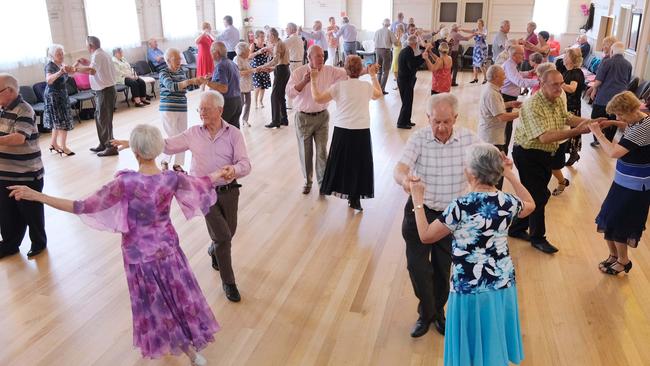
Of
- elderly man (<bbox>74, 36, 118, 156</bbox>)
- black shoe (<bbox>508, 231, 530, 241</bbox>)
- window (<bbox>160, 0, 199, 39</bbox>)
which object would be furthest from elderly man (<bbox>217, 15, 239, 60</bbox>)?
black shoe (<bbox>508, 231, 530, 241</bbox>)

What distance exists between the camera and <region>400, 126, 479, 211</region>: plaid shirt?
2965mm

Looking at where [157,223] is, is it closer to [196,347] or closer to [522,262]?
[196,347]

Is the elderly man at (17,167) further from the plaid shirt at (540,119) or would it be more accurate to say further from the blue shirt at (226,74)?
the plaid shirt at (540,119)

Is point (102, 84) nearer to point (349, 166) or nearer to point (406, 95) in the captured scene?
point (349, 166)

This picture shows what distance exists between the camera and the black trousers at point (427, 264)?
122 inches

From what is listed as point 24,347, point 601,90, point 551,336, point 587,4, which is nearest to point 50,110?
point 24,347

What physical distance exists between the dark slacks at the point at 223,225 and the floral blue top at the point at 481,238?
1642 millimetres

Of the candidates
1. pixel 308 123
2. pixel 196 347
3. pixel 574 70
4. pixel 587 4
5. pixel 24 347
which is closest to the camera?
pixel 196 347

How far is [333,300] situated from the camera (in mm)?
3777

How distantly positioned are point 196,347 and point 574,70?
16.8 feet

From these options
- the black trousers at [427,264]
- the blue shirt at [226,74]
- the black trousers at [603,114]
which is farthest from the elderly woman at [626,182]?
the blue shirt at [226,74]

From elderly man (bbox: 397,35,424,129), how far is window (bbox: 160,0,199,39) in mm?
6771

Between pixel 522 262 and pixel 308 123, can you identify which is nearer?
pixel 522 262

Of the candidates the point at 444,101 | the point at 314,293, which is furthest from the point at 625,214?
the point at 314,293
